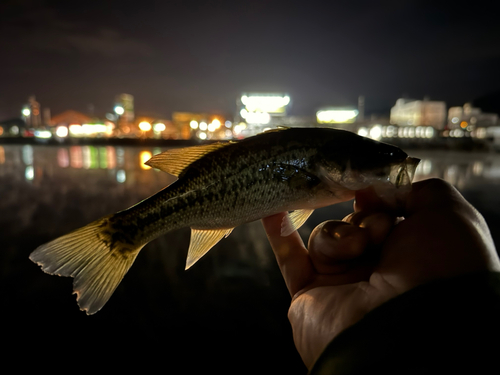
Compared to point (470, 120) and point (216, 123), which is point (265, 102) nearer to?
point (216, 123)

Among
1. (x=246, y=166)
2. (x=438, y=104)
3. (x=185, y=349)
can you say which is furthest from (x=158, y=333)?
(x=438, y=104)

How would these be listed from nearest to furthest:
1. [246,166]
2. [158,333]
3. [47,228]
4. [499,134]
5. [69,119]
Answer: [246,166]
[158,333]
[47,228]
[499,134]
[69,119]

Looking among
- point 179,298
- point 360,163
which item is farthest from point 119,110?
point 360,163

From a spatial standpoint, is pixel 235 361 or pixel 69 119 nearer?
pixel 235 361

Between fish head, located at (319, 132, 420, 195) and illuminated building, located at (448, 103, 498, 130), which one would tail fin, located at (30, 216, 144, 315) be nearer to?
fish head, located at (319, 132, 420, 195)

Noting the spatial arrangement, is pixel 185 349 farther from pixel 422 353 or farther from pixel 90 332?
pixel 422 353

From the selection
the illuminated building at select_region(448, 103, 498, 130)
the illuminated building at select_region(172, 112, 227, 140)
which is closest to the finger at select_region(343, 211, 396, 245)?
the illuminated building at select_region(172, 112, 227, 140)
